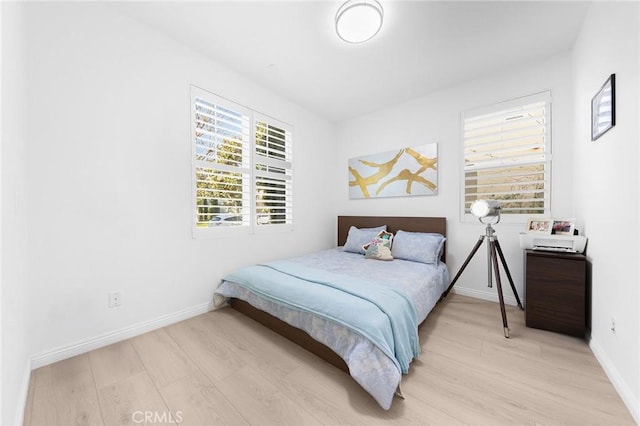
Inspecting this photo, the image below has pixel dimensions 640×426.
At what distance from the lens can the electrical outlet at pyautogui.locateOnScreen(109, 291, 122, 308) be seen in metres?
1.91

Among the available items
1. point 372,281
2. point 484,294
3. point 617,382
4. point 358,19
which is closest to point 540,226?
point 484,294

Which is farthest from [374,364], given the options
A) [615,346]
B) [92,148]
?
[92,148]

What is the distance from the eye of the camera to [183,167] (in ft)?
7.64

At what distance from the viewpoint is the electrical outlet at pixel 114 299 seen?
191 centimetres

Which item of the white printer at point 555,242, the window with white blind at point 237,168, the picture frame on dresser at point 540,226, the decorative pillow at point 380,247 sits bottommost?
the decorative pillow at point 380,247

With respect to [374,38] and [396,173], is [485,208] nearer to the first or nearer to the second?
[396,173]

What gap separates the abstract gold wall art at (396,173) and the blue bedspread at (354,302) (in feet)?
6.06

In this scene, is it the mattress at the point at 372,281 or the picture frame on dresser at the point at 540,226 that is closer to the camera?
the mattress at the point at 372,281

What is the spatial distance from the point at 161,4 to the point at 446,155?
129 inches

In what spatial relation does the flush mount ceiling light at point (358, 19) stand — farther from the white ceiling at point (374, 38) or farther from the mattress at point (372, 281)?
the mattress at point (372, 281)

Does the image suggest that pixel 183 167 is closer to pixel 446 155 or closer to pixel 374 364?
pixel 374 364

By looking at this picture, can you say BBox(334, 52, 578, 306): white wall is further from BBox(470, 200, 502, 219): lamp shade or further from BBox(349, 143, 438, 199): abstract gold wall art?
BBox(470, 200, 502, 219): lamp shade

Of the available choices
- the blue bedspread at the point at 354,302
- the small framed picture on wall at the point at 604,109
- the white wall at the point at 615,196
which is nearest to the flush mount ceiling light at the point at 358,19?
the white wall at the point at 615,196

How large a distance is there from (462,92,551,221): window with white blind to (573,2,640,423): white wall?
0.52m
